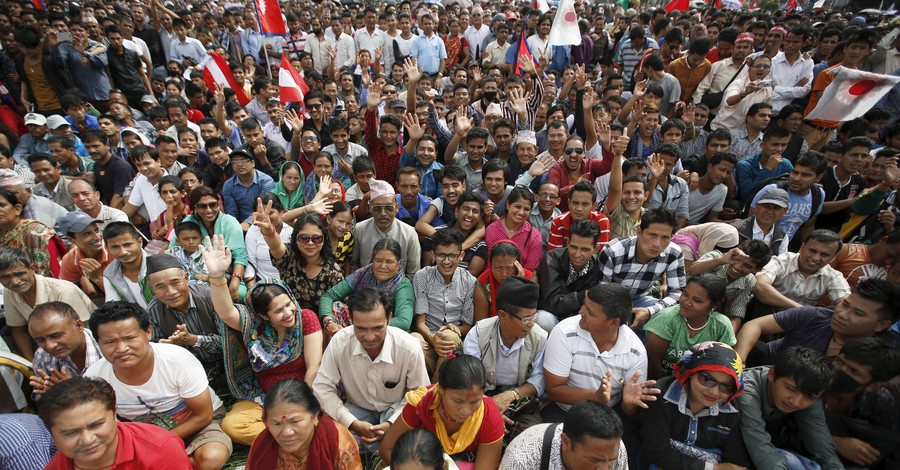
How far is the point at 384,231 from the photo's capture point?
16.3ft

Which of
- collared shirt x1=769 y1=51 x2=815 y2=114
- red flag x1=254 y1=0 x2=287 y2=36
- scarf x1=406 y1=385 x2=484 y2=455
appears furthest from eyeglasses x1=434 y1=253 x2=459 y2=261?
collared shirt x1=769 y1=51 x2=815 y2=114

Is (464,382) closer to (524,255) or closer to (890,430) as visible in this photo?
(524,255)

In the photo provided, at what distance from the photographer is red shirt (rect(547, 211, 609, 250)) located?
181 inches

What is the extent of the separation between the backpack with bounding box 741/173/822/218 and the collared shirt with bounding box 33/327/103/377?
6.93 metres

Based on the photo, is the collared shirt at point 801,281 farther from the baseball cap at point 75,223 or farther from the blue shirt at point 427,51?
the blue shirt at point 427,51

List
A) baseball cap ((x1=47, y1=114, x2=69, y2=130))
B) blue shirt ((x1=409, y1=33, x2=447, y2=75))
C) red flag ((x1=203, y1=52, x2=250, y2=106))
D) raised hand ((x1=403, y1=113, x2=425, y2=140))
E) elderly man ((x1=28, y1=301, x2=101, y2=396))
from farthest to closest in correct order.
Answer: blue shirt ((x1=409, y1=33, x2=447, y2=75)) → red flag ((x1=203, y1=52, x2=250, y2=106)) → baseball cap ((x1=47, y1=114, x2=69, y2=130)) → raised hand ((x1=403, y1=113, x2=425, y2=140)) → elderly man ((x1=28, y1=301, x2=101, y2=396))

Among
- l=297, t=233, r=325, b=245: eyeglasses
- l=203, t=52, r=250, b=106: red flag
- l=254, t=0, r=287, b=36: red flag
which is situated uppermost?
l=254, t=0, r=287, b=36: red flag

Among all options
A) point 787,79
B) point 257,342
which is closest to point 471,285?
point 257,342

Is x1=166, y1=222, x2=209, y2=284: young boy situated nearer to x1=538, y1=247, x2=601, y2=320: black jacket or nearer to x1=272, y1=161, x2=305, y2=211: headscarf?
x1=272, y1=161, x2=305, y2=211: headscarf

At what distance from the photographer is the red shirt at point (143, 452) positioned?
94.0 inches

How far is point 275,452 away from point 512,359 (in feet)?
6.04

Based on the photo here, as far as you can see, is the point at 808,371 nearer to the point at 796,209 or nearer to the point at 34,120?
the point at 796,209

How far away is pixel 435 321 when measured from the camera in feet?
14.3

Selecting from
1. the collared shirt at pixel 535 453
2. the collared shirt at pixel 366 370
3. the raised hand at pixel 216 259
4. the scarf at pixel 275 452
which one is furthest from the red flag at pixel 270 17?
the collared shirt at pixel 535 453
